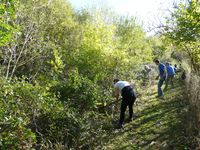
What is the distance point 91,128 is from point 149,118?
2.35m

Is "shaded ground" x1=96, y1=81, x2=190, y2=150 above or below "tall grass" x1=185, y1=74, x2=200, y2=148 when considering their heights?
below

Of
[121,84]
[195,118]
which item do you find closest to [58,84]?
[121,84]

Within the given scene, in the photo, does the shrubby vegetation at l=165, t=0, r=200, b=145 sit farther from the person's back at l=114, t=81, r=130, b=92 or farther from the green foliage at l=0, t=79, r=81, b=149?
the green foliage at l=0, t=79, r=81, b=149

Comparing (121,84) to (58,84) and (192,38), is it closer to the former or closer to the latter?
(58,84)

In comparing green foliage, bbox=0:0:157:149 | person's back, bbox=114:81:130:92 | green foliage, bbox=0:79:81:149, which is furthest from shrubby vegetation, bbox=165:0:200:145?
green foliage, bbox=0:79:81:149

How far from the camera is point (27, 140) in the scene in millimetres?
8602

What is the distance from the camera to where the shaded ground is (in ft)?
28.4

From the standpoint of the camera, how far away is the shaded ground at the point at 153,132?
865cm

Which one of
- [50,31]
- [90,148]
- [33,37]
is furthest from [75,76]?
[50,31]

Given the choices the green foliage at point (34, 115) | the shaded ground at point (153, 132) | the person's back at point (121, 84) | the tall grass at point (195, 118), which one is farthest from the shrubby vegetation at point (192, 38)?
the green foliage at point (34, 115)

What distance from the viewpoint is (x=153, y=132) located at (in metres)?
9.72

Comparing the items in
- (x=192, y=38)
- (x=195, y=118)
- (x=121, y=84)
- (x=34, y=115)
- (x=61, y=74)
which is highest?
(x=192, y=38)

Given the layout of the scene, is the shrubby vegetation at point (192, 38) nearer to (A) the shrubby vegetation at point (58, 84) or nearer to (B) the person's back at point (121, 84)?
(A) the shrubby vegetation at point (58, 84)

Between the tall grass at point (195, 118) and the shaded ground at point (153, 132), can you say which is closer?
the tall grass at point (195, 118)
